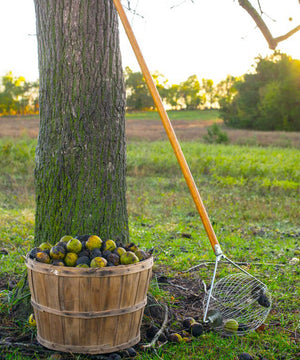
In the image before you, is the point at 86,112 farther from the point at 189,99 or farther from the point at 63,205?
the point at 189,99

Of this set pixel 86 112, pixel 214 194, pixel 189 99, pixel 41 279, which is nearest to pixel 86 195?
pixel 86 112

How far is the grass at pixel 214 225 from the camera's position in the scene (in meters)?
3.25

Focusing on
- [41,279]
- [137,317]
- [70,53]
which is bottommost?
[137,317]

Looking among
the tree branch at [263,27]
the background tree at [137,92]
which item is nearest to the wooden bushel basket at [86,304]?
the tree branch at [263,27]

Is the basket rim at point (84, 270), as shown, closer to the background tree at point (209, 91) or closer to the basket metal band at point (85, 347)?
the basket metal band at point (85, 347)

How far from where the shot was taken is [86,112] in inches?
138

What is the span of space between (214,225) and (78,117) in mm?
4401

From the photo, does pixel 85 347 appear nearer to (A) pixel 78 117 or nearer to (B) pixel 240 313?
(B) pixel 240 313

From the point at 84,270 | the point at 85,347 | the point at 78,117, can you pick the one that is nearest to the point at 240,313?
the point at 85,347

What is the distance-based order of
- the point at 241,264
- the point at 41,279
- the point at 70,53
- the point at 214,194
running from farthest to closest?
1. the point at 214,194
2. the point at 241,264
3. the point at 70,53
4. the point at 41,279

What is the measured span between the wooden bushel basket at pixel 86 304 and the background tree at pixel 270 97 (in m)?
38.2

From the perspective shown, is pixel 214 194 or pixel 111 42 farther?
pixel 214 194

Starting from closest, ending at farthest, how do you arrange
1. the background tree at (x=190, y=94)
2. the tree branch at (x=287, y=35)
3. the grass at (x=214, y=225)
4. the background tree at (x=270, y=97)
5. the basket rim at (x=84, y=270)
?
1. the basket rim at (x=84, y=270)
2. the grass at (x=214, y=225)
3. the tree branch at (x=287, y=35)
4. the background tree at (x=270, y=97)
5. the background tree at (x=190, y=94)

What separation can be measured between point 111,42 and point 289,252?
3.83 meters
